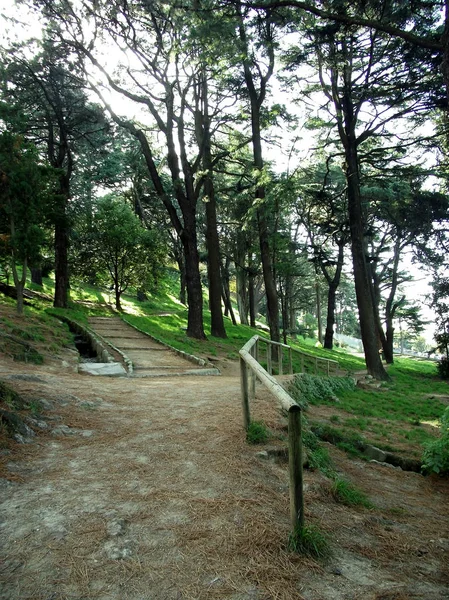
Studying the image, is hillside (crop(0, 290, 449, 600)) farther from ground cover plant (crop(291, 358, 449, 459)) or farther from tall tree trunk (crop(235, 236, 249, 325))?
tall tree trunk (crop(235, 236, 249, 325))

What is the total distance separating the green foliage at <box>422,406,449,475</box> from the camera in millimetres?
5008

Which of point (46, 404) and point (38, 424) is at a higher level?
point (46, 404)

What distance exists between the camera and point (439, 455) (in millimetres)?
5062

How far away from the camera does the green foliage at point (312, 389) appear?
7712mm

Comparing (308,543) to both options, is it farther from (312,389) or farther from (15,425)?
(312,389)

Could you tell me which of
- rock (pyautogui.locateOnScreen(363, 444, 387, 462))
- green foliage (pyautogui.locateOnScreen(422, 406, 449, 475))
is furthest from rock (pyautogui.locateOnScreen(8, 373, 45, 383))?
green foliage (pyautogui.locateOnScreen(422, 406, 449, 475))

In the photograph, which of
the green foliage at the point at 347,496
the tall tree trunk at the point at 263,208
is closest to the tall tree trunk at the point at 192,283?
the tall tree trunk at the point at 263,208

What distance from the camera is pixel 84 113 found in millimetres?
19469

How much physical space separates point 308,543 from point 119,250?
2423cm

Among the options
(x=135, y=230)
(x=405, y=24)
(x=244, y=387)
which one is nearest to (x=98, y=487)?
(x=244, y=387)

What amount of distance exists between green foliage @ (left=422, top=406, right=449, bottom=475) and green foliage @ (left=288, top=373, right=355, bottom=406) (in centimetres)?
251

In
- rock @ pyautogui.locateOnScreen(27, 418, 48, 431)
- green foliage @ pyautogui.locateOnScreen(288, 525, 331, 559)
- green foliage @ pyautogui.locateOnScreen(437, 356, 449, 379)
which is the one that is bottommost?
green foliage @ pyautogui.locateOnScreen(437, 356, 449, 379)

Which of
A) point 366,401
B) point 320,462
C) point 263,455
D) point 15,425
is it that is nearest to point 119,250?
point 366,401

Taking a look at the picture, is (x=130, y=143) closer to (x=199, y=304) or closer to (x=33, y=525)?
(x=199, y=304)
